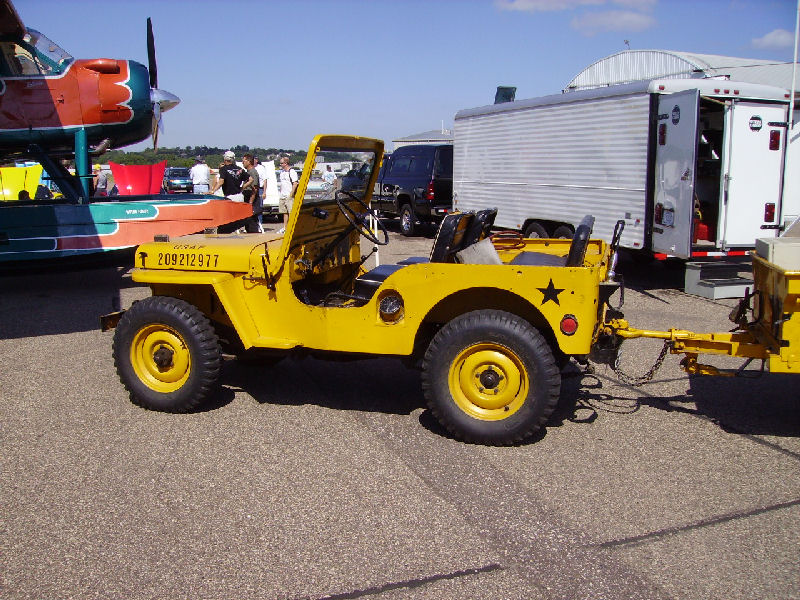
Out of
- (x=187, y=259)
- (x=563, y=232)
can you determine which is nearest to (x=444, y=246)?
(x=187, y=259)

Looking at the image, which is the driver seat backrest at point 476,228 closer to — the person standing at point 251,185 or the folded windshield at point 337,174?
the folded windshield at point 337,174

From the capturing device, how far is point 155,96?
1089cm

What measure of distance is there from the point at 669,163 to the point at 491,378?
5.93m

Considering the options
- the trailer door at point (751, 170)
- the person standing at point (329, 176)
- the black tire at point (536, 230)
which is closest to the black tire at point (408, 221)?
the black tire at point (536, 230)

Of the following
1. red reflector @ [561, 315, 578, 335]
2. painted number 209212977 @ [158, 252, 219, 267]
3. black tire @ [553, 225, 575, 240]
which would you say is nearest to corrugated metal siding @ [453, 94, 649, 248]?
black tire @ [553, 225, 575, 240]

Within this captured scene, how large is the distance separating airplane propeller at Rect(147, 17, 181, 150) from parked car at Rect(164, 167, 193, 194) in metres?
12.6

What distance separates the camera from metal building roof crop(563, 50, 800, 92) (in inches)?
714

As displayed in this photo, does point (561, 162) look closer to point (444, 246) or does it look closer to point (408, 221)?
point (408, 221)

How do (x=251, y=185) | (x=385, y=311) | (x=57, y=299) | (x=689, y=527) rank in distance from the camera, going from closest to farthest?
(x=689, y=527), (x=385, y=311), (x=57, y=299), (x=251, y=185)

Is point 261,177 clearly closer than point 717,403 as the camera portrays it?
No

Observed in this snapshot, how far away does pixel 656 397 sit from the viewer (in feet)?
17.4

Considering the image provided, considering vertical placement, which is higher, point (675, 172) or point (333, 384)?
point (675, 172)

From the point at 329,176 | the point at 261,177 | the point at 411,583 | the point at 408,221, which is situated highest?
the point at 261,177

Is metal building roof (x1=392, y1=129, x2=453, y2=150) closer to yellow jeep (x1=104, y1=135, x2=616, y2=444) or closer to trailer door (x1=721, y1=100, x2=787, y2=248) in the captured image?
trailer door (x1=721, y1=100, x2=787, y2=248)
